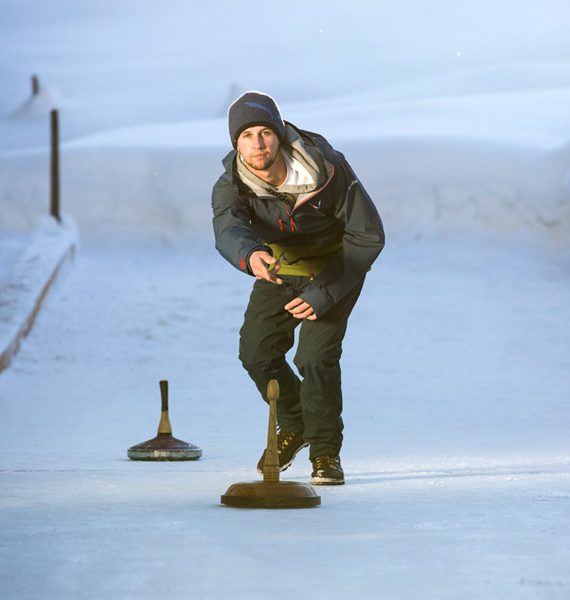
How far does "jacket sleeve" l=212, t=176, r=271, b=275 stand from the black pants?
36cm

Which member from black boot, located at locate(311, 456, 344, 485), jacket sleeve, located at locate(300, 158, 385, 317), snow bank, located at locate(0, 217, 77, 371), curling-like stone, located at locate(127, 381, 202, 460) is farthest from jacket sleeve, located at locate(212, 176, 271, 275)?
snow bank, located at locate(0, 217, 77, 371)

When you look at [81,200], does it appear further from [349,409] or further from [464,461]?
[464,461]

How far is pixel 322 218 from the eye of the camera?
5742mm

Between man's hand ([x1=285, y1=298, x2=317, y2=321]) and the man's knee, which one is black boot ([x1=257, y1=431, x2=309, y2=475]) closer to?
the man's knee

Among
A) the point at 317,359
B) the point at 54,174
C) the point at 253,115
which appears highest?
the point at 54,174

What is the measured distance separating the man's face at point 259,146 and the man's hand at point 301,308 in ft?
1.65

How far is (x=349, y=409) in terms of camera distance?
1021 cm

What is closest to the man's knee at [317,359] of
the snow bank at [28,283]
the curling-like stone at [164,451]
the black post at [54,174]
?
the curling-like stone at [164,451]

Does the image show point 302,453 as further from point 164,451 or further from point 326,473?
point 326,473

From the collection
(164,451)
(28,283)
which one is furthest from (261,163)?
(28,283)

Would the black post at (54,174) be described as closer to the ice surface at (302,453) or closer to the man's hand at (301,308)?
the ice surface at (302,453)

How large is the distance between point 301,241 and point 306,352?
42 centimetres

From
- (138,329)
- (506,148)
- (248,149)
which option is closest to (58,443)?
(248,149)

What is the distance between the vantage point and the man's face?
18.1ft
